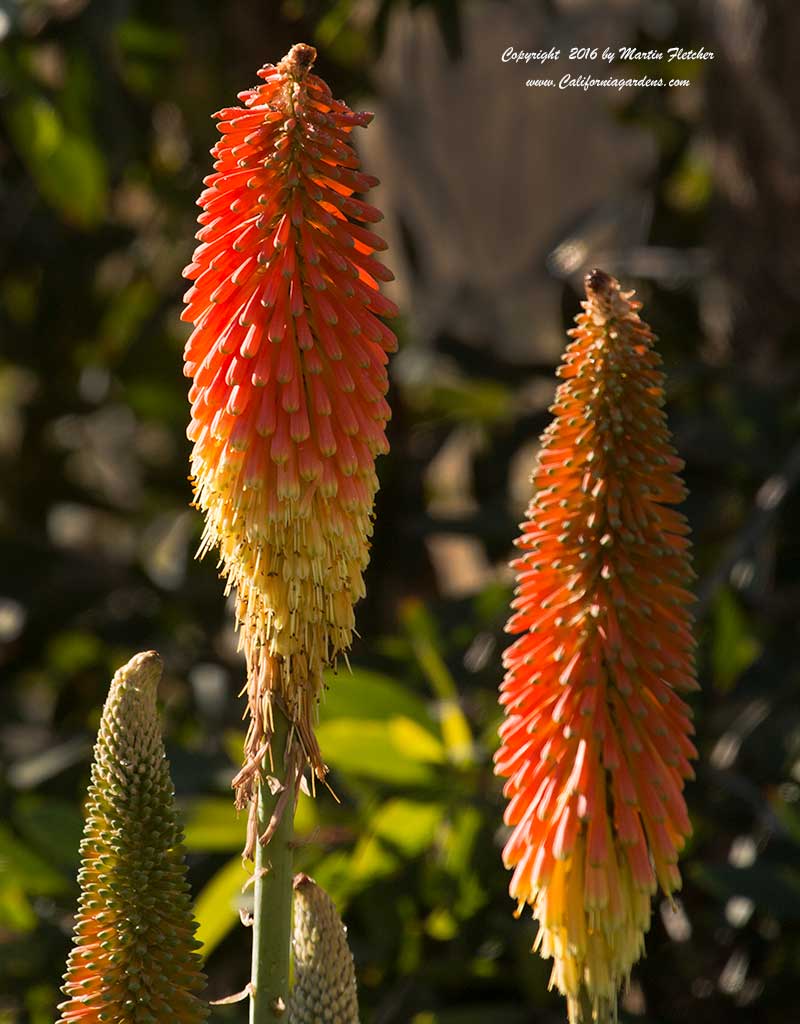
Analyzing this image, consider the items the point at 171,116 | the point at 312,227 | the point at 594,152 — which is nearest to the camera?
the point at 312,227

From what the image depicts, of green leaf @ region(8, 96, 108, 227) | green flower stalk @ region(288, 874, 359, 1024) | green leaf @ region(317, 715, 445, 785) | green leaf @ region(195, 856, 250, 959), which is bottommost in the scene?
green flower stalk @ region(288, 874, 359, 1024)

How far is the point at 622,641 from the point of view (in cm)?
98

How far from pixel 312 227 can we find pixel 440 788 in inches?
57.5

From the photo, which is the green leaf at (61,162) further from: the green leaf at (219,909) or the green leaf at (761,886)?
the green leaf at (761,886)

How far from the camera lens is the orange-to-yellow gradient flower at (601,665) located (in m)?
0.95

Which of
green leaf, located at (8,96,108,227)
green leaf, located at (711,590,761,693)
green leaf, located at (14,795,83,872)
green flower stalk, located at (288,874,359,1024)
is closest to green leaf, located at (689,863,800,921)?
green leaf, located at (711,590,761,693)

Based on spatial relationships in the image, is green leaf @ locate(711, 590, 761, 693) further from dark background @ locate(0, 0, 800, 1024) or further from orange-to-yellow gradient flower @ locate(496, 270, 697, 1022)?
orange-to-yellow gradient flower @ locate(496, 270, 697, 1022)

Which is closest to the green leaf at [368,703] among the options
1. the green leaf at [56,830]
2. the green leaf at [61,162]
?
the green leaf at [56,830]

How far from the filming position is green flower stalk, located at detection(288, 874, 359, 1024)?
0.90 meters

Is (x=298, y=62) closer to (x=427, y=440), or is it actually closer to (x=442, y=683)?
(x=442, y=683)

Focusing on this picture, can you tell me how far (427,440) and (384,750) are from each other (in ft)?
5.20

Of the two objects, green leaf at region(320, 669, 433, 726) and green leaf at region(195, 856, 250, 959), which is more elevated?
green leaf at region(320, 669, 433, 726)

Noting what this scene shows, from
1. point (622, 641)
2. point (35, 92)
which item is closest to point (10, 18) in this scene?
point (35, 92)

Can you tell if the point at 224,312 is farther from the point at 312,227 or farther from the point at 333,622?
the point at 333,622
